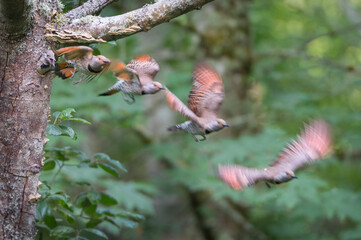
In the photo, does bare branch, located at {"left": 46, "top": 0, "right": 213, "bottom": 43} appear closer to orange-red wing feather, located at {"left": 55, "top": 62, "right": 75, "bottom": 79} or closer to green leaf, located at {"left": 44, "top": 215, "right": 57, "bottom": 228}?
orange-red wing feather, located at {"left": 55, "top": 62, "right": 75, "bottom": 79}

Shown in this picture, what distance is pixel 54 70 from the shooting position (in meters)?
1.85

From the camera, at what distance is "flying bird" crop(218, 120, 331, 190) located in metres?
2.14

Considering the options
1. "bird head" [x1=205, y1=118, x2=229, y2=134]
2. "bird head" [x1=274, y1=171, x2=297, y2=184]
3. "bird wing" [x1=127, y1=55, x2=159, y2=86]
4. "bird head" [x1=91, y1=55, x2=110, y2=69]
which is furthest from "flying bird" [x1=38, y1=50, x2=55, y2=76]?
"bird head" [x1=274, y1=171, x2=297, y2=184]

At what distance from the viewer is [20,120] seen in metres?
1.80

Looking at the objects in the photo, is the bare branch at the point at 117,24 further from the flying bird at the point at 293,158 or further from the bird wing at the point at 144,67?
the flying bird at the point at 293,158

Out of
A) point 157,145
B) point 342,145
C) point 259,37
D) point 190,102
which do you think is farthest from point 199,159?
point 190,102

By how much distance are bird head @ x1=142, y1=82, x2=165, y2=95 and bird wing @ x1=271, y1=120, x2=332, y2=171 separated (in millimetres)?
756

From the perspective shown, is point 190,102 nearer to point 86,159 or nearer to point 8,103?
point 86,159

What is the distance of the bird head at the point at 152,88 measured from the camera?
74.6 inches

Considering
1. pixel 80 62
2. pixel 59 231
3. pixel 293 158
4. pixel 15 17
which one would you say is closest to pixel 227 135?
pixel 293 158

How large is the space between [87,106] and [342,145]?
12.3 feet

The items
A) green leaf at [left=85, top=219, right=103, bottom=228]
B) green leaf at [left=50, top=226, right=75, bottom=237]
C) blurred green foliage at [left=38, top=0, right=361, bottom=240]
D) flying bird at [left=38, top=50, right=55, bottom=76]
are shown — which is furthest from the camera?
blurred green foliage at [left=38, top=0, right=361, bottom=240]

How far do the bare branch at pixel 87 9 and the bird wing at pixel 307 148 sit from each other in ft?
3.69

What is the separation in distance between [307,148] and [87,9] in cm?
126
